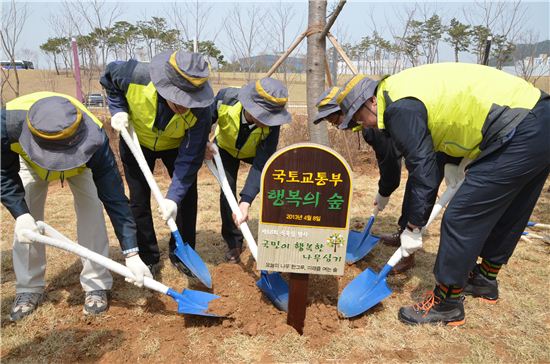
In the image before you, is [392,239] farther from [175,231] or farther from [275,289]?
[175,231]

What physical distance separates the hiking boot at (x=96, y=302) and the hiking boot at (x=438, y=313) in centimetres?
215

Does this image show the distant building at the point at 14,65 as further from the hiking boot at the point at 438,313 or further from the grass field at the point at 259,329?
the hiking boot at the point at 438,313

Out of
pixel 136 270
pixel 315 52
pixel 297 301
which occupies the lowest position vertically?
pixel 297 301

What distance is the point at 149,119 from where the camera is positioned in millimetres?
2781

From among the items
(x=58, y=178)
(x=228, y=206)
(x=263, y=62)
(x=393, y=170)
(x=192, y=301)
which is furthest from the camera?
(x=263, y=62)

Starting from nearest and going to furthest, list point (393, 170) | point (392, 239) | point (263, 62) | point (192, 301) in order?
point (192, 301), point (393, 170), point (392, 239), point (263, 62)

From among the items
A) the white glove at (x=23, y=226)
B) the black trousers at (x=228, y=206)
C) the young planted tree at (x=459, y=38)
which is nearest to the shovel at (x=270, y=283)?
the black trousers at (x=228, y=206)

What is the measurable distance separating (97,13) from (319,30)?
758 centimetres

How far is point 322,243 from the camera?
7.59 feet

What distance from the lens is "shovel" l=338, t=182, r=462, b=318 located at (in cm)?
270

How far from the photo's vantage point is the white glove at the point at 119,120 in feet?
9.00

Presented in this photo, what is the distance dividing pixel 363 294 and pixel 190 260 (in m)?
1.28

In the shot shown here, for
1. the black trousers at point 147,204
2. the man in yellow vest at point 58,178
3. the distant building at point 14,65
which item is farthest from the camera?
the distant building at point 14,65

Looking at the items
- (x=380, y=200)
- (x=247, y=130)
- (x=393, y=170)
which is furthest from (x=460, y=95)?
(x=380, y=200)
